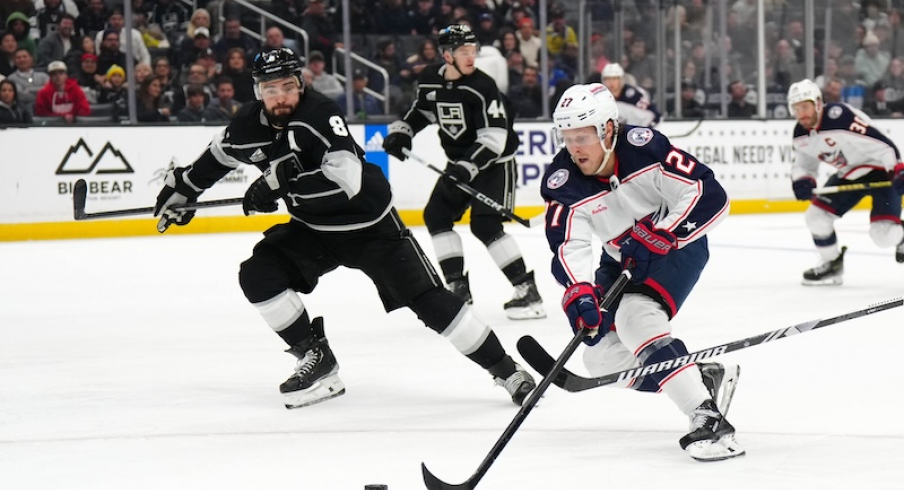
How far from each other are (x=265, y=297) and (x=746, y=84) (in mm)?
8015

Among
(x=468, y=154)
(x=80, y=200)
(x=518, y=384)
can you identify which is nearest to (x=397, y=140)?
(x=468, y=154)

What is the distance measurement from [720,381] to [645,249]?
0.41m

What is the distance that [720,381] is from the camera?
3.02m

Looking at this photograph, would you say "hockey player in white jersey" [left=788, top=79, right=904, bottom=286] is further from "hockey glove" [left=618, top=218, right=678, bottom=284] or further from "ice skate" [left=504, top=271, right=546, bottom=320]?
"hockey glove" [left=618, top=218, right=678, bottom=284]

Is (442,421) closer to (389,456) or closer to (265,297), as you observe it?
(389,456)

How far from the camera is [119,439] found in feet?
10.2

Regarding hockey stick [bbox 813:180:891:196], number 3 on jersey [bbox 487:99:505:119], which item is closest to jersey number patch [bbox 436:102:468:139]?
number 3 on jersey [bbox 487:99:505:119]

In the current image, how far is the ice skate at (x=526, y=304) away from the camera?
5.15 metres

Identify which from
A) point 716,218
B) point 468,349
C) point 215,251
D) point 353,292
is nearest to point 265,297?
point 468,349

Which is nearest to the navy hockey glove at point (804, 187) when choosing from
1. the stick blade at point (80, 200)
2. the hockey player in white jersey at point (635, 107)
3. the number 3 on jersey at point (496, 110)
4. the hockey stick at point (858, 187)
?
the hockey stick at point (858, 187)

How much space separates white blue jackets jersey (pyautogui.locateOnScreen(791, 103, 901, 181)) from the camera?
592cm

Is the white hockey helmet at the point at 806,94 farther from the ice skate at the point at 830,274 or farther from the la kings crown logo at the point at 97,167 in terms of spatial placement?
the la kings crown logo at the point at 97,167

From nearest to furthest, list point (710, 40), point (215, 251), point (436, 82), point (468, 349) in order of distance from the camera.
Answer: point (468, 349) < point (436, 82) < point (215, 251) < point (710, 40)

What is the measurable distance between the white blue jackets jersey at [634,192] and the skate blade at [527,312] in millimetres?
2177
